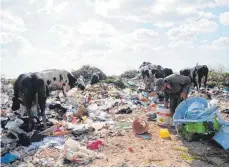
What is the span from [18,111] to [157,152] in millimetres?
4289

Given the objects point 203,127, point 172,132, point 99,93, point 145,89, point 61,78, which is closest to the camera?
point 203,127

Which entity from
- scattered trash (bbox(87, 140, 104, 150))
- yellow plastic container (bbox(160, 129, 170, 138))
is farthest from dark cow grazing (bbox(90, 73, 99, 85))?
scattered trash (bbox(87, 140, 104, 150))

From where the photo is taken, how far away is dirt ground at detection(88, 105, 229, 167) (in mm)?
5777

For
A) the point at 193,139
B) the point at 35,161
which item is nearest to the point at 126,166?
the point at 35,161

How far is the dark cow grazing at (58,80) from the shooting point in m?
11.4

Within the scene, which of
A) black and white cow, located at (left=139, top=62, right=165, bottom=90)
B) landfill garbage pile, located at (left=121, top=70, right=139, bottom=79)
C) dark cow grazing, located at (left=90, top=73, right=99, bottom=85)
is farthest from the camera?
landfill garbage pile, located at (left=121, top=70, right=139, bottom=79)

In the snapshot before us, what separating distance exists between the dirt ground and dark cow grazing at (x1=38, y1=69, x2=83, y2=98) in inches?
195

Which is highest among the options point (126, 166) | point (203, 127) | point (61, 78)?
point (61, 78)

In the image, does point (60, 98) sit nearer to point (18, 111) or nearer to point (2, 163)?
point (18, 111)

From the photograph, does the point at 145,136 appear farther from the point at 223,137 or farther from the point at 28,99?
the point at 28,99

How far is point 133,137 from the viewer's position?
7395mm

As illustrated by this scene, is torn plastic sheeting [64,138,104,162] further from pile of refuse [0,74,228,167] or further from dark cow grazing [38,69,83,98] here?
dark cow grazing [38,69,83,98]

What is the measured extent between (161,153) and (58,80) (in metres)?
6.74

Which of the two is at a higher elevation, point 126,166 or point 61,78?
point 61,78
